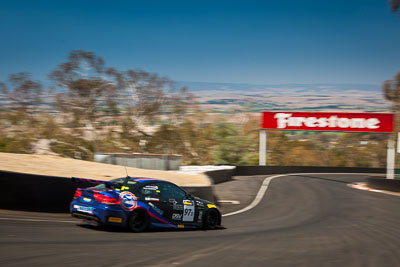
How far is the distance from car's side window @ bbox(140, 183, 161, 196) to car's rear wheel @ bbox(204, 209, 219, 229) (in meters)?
1.80

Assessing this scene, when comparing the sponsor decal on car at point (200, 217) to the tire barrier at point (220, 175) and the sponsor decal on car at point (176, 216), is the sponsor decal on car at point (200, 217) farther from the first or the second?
the tire barrier at point (220, 175)

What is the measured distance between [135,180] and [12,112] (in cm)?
5132

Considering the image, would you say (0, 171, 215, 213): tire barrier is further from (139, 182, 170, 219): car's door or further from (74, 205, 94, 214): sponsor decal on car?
(139, 182, 170, 219): car's door

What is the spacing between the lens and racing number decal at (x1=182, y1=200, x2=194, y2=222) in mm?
11281

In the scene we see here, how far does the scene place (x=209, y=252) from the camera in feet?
26.8

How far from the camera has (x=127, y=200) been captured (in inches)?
384

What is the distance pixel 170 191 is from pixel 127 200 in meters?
1.56

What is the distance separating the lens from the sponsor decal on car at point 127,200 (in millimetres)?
9641

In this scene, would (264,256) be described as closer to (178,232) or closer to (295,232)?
(178,232)

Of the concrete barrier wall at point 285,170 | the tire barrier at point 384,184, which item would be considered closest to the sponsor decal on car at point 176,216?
the tire barrier at point 384,184

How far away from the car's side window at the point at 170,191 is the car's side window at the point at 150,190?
15 centimetres

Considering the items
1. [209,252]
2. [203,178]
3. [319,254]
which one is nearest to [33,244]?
[209,252]

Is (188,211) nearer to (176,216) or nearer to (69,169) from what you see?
(176,216)

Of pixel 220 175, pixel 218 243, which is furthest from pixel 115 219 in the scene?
pixel 220 175
